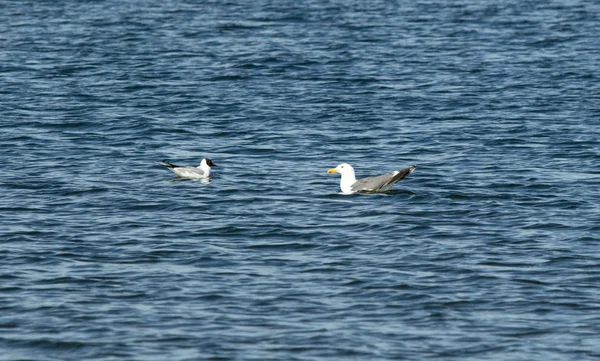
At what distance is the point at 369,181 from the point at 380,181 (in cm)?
21

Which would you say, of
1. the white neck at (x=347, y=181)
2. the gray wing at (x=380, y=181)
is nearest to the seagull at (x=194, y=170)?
the white neck at (x=347, y=181)

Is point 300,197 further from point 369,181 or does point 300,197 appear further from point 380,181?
point 380,181

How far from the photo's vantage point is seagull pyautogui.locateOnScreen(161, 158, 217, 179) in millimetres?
22219

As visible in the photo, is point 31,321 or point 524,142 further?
point 524,142

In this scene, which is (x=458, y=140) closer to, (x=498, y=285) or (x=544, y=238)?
(x=544, y=238)

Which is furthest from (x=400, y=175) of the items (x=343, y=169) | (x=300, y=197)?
(x=300, y=197)

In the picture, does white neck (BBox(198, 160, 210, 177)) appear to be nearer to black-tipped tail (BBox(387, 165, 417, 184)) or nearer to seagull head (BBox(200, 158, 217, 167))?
seagull head (BBox(200, 158, 217, 167))

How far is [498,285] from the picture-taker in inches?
604

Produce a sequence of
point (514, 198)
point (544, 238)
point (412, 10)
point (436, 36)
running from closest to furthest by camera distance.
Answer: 1. point (544, 238)
2. point (514, 198)
3. point (436, 36)
4. point (412, 10)

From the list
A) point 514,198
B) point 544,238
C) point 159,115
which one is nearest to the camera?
point 544,238

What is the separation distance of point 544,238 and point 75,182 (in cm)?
876

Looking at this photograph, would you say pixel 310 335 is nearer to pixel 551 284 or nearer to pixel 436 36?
pixel 551 284

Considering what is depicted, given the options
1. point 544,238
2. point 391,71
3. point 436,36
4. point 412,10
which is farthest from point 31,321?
point 412,10

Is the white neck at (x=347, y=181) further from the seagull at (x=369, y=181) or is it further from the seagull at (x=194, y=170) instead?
the seagull at (x=194, y=170)
